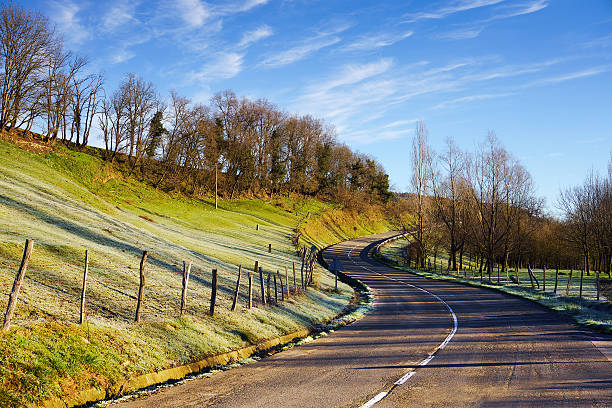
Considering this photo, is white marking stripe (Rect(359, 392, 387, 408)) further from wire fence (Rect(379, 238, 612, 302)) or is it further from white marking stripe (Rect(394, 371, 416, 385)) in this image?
wire fence (Rect(379, 238, 612, 302))

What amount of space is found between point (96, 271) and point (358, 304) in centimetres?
1608

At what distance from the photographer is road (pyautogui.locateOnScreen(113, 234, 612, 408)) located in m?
8.08

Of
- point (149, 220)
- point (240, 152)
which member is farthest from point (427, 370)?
point (240, 152)

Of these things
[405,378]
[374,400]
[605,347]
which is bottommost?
[405,378]

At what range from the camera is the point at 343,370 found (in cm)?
1054

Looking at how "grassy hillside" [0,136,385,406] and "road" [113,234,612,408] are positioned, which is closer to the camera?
"road" [113,234,612,408]

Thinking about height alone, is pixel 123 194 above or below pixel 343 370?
above

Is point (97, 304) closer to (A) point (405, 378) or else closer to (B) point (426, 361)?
(A) point (405, 378)

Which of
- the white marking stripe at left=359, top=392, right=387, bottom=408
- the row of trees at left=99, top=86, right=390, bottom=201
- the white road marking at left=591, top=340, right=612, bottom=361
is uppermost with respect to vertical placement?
the row of trees at left=99, top=86, right=390, bottom=201

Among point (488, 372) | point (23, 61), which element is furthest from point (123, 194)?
point (488, 372)

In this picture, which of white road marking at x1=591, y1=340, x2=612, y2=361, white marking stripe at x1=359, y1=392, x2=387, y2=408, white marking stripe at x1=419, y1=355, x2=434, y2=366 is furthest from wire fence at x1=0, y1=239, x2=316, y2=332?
white road marking at x1=591, y1=340, x2=612, y2=361

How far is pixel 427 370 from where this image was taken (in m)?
10.5

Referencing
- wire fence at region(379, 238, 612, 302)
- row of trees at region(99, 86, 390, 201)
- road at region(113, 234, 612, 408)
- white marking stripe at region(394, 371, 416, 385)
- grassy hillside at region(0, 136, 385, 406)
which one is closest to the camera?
road at region(113, 234, 612, 408)

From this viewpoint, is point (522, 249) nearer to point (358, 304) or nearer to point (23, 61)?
point (358, 304)
